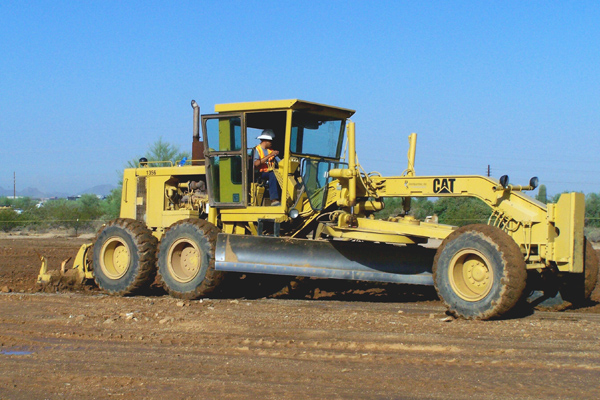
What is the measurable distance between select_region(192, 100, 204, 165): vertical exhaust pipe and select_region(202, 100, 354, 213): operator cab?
104cm

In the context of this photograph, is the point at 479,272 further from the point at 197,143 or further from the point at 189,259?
the point at 197,143

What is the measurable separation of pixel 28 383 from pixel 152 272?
19.3 feet

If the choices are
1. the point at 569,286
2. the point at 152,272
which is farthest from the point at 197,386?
the point at 152,272

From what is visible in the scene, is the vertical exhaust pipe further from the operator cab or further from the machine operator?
the machine operator

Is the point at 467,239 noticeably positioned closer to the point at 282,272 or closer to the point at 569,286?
the point at 569,286

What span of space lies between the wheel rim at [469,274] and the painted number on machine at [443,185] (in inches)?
41.4

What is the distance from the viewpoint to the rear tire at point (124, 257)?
11672 millimetres

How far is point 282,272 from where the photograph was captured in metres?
10.5

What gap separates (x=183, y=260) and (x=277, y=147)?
235 cm

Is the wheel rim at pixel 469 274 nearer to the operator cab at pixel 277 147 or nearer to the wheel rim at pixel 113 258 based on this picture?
the operator cab at pixel 277 147

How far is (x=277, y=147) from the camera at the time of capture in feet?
36.2

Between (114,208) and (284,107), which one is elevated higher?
(284,107)

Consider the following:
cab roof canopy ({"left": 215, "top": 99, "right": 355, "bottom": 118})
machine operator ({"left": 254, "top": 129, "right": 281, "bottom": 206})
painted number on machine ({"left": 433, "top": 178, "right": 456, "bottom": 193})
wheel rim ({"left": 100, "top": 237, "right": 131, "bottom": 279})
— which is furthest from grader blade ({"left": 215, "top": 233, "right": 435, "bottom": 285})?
wheel rim ({"left": 100, "top": 237, "right": 131, "bottom": 279})

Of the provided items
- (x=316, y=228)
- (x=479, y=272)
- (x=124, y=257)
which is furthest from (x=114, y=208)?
(x=479, y=272)
